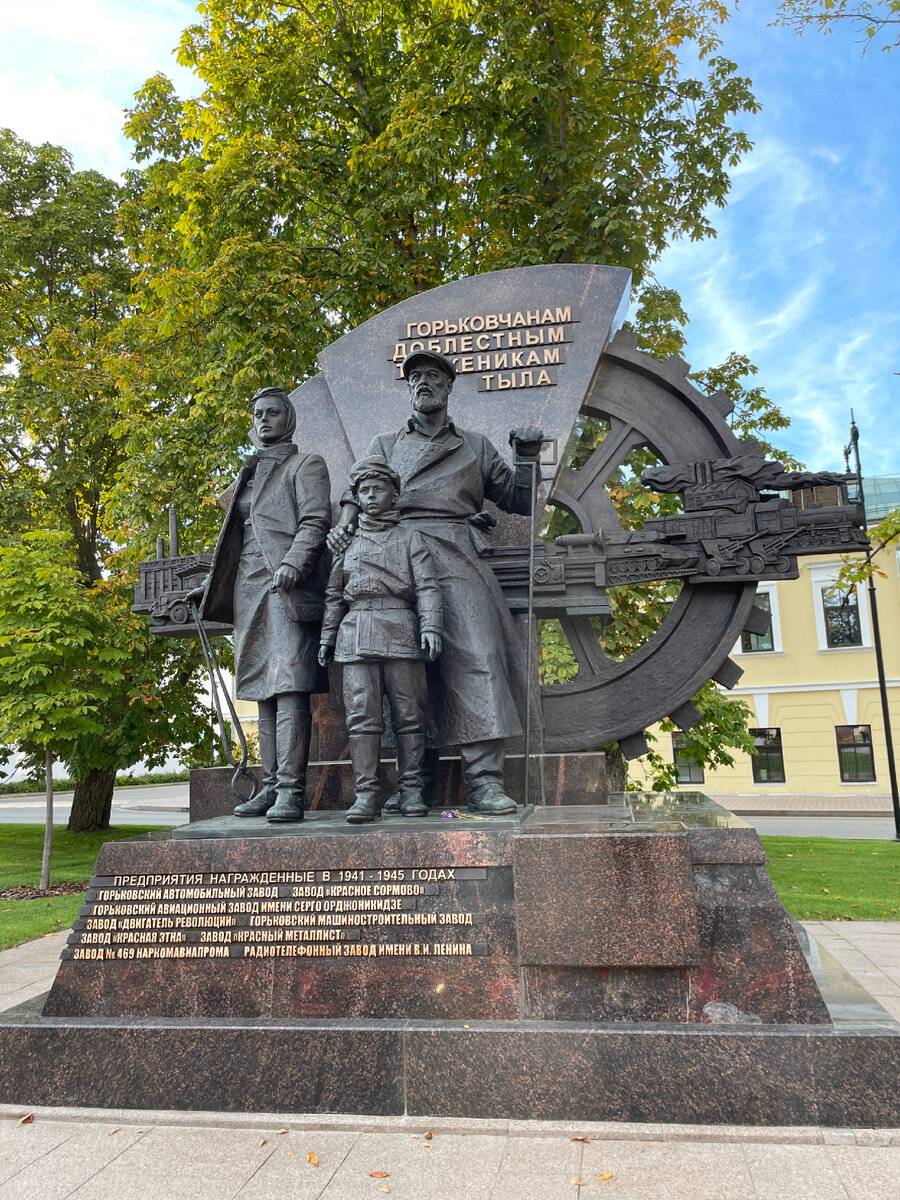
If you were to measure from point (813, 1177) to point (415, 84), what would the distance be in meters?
13.9

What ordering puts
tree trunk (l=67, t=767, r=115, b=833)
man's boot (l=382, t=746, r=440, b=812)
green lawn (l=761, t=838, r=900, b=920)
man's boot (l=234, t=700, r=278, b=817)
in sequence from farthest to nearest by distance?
tree trunk (l=67, t=767, r=115, b=833) → green lawn (l=761, t=838, r=900, b=920) → man's boot (l=382, t=746, r=440, b=812) → man's boot (l=234, t=700, r=278, b=817)

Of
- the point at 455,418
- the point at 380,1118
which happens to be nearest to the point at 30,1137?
the point at 380,1118

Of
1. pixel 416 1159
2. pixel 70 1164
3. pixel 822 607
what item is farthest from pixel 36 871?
pixel 822 607

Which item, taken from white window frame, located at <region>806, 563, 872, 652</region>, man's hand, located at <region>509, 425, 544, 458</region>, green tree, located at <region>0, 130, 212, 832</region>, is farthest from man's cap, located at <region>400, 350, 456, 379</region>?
white window frame, located at <region>806, 563, 872, 652</region>

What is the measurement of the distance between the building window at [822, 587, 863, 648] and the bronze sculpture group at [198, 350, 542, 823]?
68.4ft

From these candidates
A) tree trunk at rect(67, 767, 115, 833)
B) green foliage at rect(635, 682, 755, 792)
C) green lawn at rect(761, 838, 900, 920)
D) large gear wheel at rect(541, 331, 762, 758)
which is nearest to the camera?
large gear wheel at rect(541, 331, 762, 758)

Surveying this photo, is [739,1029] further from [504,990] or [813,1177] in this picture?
[504,990]

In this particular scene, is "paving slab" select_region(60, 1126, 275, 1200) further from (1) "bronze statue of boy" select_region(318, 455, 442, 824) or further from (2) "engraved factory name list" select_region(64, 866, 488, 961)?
(1) "bronze statue of boy" select_region(318, 455, 442, 824)

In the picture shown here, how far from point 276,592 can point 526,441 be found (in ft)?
5.85

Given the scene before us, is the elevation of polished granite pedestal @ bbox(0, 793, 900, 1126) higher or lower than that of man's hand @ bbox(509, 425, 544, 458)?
lower

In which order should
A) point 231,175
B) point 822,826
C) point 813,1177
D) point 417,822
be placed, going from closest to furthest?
point 813,1177 → point 417,822 → point 231,175 → point 822,826

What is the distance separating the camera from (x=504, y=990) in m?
3.91

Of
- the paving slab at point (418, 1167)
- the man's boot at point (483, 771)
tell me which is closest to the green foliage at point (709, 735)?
the man's boot at point (483, 771)

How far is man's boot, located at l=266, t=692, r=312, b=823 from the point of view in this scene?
16.4ft
